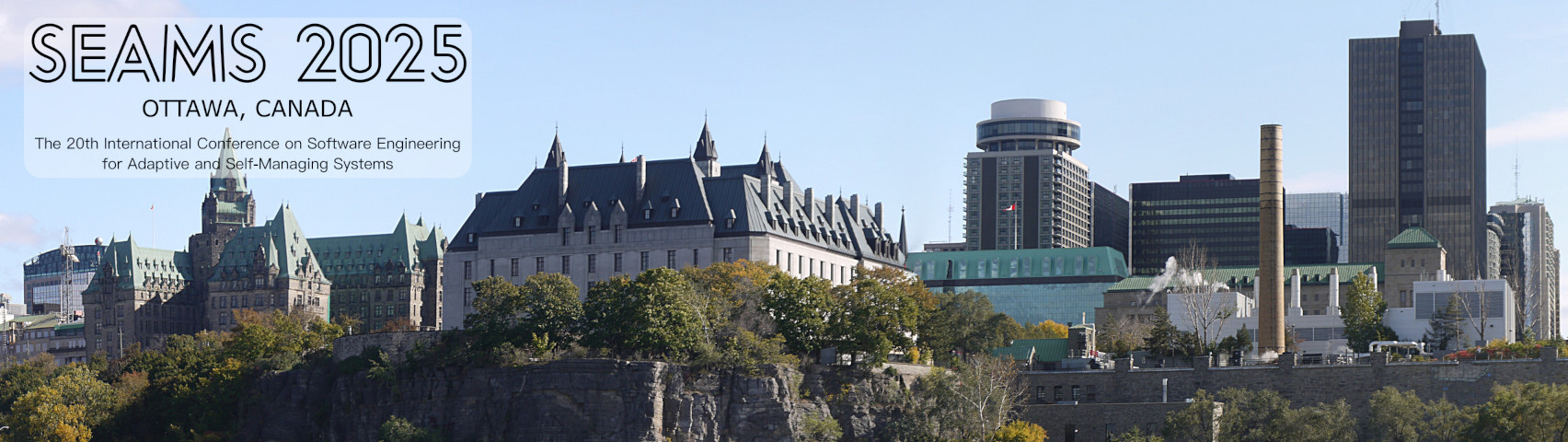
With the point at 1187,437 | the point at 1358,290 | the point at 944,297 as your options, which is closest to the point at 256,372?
the point at 944,297

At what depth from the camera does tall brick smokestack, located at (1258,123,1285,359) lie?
563ft

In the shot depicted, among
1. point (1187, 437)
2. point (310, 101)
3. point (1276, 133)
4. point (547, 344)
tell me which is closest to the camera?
point (310, 101)

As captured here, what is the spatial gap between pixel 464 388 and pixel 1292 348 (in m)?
73.0

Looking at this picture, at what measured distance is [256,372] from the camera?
167625mm

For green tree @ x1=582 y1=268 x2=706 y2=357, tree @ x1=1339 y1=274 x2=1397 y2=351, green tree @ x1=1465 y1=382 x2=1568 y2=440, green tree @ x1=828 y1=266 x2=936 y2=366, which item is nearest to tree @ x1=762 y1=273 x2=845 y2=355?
green tree @ x1=828 y1=266 x2=936 y2=366

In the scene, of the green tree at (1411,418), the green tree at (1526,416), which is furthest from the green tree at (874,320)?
the green tree at (1526,416)

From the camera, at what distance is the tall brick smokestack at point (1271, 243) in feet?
563

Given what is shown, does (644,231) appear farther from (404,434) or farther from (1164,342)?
(1164,342)

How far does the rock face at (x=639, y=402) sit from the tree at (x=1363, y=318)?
2261 inches

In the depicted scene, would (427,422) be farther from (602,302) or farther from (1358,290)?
(1358,290)

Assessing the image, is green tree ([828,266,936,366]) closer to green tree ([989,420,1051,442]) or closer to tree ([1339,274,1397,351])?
green tree ([989,420,1051,442])

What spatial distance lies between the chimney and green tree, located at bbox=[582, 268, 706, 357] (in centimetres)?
4041

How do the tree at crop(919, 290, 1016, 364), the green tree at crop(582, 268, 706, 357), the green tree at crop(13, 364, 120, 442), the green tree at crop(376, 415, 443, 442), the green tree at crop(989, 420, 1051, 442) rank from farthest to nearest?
1. the green tree at crop(13, 364, 120, 442)
2. the tree at crop(919, 290, 1016, 364)
3. the green tree at crop(376, 415, 443, 442)
4. the green tree at crop(582, 268, 706, 357)
5. the green tree at crop(989, 420, 1051, 442)

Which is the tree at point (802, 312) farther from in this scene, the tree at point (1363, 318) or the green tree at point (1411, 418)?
the tree at point (1363, 318)
